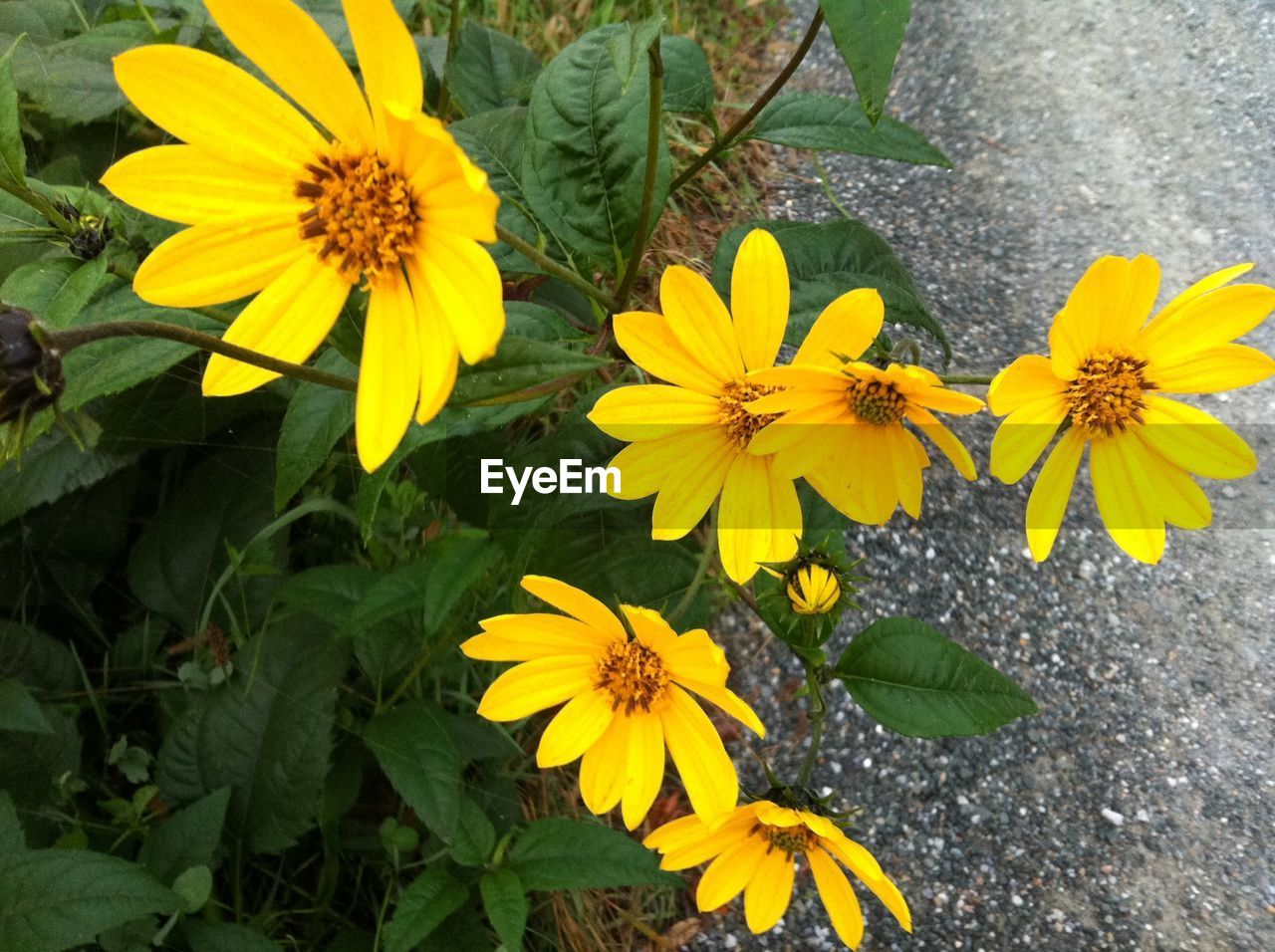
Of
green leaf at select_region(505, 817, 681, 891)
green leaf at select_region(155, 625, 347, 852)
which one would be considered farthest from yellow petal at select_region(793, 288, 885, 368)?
green leaf at select_region(155, 625, 347, 852)

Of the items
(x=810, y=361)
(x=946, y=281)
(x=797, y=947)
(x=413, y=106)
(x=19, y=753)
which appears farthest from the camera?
(x=946, y=281)

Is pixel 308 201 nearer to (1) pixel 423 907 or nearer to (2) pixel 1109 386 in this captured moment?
(2) pixel 1109 386

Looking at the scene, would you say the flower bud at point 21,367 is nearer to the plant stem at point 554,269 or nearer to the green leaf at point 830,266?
the plant stem at point 554,269

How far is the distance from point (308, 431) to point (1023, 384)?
0.55m

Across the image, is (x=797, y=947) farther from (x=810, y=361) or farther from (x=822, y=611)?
(x=810, y=361)

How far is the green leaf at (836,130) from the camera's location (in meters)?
0.97

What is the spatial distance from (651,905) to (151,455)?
869 millimetres

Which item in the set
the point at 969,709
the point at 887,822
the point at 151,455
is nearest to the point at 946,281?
the point at 887,822

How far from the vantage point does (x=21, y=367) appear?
59cm

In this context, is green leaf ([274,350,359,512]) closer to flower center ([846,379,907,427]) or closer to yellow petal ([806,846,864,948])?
flower center ([846,379,907,427])

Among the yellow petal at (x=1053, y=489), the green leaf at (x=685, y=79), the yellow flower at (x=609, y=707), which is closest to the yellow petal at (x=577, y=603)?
the yellow flower at (x=609, y=707)

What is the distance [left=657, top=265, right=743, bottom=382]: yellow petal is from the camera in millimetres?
695

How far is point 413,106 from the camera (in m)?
0.56

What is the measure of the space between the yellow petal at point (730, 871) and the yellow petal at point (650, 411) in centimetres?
40
